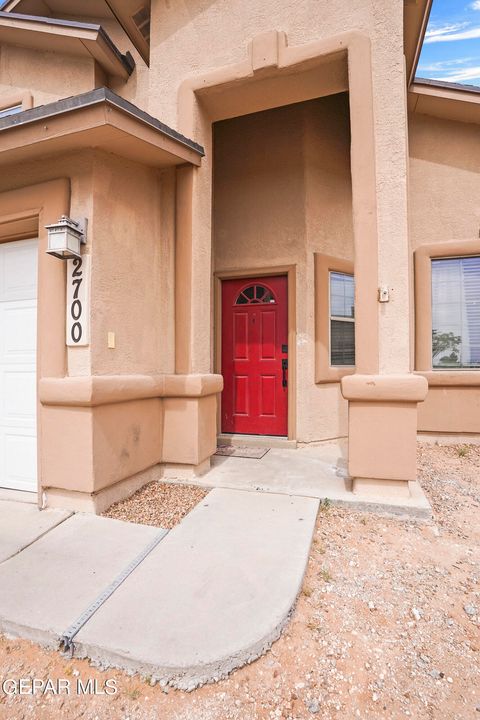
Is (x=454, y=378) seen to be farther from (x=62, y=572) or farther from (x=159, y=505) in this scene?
(x=62, y=572)

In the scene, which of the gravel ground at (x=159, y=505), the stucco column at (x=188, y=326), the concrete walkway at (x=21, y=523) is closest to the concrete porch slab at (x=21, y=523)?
the concrete walkway at (x=21, y=523)

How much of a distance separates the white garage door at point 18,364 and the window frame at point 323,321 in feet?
11.4

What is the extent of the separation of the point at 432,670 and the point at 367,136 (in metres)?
3.89

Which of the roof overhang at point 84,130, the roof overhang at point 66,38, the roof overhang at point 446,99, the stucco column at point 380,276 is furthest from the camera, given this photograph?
the roof overhang at point 446,99

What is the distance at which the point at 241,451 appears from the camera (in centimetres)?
501

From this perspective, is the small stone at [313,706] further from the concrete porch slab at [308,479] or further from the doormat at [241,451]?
the doormat at [241,451]

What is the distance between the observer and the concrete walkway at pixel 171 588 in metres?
1.74

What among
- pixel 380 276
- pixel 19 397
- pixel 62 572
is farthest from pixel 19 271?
pixel 380 276

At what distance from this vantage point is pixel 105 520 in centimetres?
302

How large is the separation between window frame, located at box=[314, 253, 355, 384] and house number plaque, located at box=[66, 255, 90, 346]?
317 centimetres

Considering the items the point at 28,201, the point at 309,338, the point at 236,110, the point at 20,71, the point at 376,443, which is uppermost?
the point at 20,71

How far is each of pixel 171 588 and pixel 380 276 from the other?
2.94 metres

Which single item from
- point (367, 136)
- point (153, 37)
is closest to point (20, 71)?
point (153, 37)

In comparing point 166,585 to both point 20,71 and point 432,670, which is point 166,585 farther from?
point 20,71
